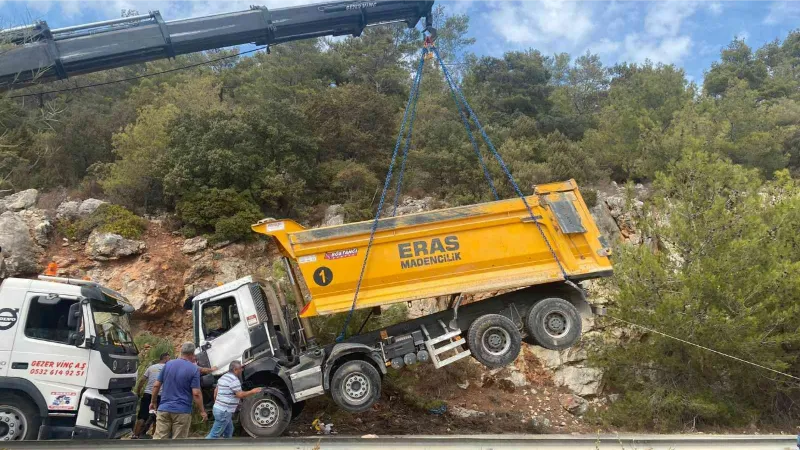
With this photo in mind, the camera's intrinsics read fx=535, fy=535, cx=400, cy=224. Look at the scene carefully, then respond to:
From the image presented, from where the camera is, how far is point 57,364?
707 centimetres

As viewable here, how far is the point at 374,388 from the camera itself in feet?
25.2

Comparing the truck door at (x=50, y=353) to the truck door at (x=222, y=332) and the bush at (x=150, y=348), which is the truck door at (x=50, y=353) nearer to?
the truck door at (x=222, y=332)

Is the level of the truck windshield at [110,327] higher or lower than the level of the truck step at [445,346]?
higher

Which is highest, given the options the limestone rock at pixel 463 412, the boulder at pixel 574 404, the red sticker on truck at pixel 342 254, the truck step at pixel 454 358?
the red sticker on truck at pixel 342 254

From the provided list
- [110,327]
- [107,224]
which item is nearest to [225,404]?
[110,327]

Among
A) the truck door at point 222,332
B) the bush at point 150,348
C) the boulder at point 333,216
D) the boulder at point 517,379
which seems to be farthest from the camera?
the boulder at point 333,216

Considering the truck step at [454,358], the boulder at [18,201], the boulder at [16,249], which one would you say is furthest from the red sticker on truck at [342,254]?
the boulder at [18,201]

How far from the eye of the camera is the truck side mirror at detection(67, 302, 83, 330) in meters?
7.27

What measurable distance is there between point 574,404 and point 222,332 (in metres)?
8.54

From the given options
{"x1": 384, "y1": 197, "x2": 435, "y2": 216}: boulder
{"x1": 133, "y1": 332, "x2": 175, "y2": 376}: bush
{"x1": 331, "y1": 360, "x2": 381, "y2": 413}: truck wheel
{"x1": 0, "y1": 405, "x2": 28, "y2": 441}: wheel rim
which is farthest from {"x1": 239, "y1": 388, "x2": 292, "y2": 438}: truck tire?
{"x1": 384, "y1": 197, "x2": 435, "y2": 216}: boulder

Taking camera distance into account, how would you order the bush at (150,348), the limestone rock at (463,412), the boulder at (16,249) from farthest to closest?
1. the boulder at (16,249)
2. the limestone rock at (463,412)
3. the bush at (150,348)

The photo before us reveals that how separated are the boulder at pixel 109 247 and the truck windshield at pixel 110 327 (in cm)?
728

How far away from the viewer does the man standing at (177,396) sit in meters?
6.90

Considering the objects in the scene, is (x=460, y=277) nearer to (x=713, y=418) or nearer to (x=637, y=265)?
(x=637, y=265)
